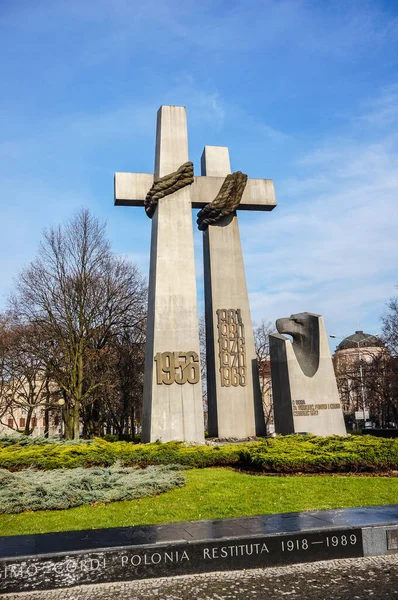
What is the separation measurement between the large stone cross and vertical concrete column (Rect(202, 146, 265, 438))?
1.12 meters

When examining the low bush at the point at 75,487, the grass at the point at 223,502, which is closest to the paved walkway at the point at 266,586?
the grass at the point at 223,502

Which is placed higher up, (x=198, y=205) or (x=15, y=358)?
(x=198, y=205)

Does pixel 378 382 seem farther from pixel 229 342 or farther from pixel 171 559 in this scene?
pixel 171 559

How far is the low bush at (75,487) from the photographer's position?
8.62 metres

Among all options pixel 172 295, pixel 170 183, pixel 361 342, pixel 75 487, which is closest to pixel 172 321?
pixel 172 295

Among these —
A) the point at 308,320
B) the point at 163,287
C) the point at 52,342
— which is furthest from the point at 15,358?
the point at 308,320

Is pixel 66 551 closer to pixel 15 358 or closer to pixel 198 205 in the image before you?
pixel 198 205

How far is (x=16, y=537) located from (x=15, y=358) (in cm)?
2367

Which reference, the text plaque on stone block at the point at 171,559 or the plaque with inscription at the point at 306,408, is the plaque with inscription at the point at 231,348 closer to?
the plaque with inscription at the point at 306,408

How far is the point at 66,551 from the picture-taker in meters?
5.13

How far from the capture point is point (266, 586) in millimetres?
5008

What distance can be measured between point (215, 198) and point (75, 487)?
13.1m

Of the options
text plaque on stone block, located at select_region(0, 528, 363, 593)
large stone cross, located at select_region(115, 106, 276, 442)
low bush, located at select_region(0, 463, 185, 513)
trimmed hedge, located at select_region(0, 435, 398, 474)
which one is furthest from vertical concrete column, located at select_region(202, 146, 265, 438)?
text plaque on stone block, located at select_region(0, 528, 363, 593)

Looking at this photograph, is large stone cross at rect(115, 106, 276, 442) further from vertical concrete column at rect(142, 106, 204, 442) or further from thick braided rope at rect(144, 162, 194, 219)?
thick braided rope at rect(144, 162, 194, 219)
